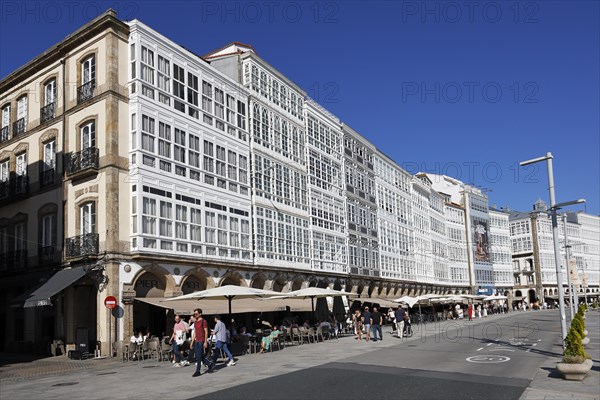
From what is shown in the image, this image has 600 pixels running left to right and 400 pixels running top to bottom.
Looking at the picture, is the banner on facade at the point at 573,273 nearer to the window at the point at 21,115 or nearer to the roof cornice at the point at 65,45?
the roof cornice at the point at 65,45

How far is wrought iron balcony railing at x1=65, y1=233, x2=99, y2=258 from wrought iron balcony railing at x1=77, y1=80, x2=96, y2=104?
662 cm

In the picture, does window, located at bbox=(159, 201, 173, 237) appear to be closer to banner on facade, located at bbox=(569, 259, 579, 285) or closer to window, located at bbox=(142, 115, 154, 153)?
window, located at bbox=(142, 115, 154, 153)

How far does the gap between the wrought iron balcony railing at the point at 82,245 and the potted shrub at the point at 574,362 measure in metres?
19.4

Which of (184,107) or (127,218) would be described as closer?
(127,218)

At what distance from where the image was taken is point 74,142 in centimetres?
2908

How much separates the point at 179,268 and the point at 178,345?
29.4 feet

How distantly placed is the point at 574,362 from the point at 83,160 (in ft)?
72.7

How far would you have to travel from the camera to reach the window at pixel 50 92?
31.3 meters

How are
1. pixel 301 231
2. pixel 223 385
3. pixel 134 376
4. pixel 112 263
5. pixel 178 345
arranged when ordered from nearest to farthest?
pixel 223 385 < pixel 134 376 < pixel 178 345 < pixel 112 263 < pixel 301 231

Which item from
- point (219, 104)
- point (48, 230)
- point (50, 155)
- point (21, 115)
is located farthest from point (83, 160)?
point (21, 115)

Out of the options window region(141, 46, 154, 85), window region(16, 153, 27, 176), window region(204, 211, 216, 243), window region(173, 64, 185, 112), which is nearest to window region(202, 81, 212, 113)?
window region(173, 64, 185, 112)

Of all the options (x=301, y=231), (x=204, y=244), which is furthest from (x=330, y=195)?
(x=204, y=244)

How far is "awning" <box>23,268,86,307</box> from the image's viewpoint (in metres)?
25.0

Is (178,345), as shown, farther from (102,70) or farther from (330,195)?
(330,195)
